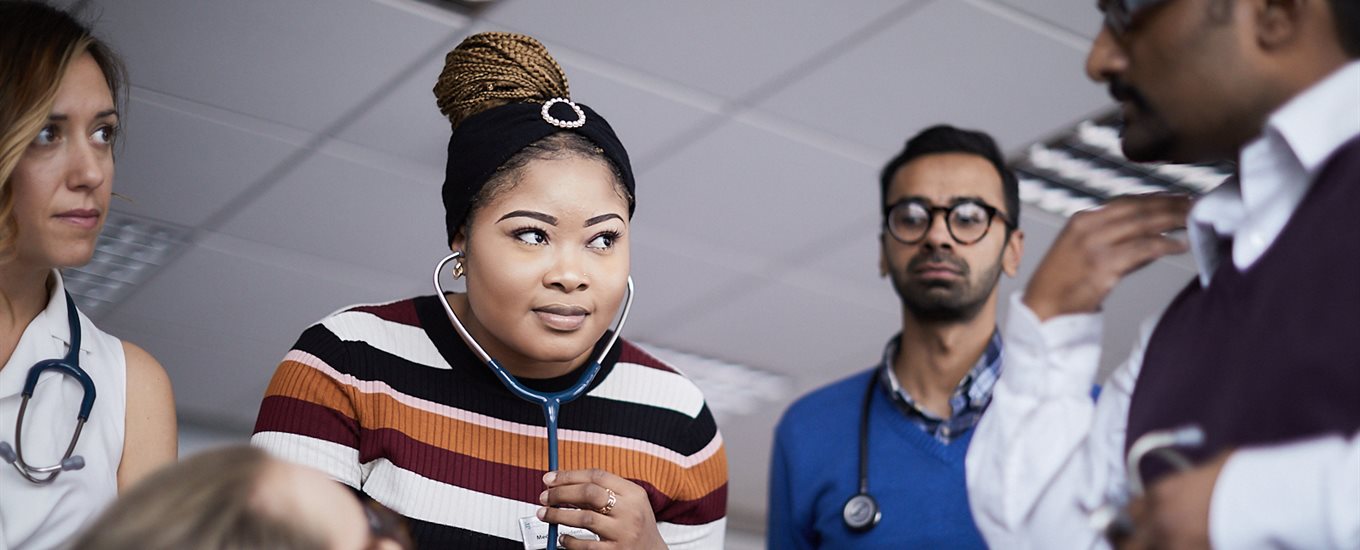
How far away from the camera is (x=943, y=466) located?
235 centimetres

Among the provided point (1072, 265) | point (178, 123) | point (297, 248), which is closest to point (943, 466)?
point (1072, 265)

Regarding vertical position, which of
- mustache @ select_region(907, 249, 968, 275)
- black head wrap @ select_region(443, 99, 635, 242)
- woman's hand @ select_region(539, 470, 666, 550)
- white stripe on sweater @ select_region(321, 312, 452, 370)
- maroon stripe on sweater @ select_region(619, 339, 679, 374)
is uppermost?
black head wrap @ select_region(443, 99, 635, 242)

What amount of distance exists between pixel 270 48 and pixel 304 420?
1.60 m

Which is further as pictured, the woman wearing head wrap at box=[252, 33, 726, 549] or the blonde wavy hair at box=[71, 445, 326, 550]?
the woman wearing head wrap at box=[252, 33, 726, 549]

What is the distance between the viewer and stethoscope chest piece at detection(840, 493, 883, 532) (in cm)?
230

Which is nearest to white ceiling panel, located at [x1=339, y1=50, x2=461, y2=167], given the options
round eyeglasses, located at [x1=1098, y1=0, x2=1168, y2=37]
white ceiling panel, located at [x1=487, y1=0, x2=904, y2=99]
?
white ceiling panel, located at [x1=487, y1=0, x2=904, y2=99]

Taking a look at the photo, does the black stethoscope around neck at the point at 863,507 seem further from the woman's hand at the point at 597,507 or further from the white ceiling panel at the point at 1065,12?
the white ceiling panel at the point at 1065,12

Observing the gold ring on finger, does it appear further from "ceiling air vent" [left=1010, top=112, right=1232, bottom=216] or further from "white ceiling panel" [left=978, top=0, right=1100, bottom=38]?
"ceiling air vent" [left=1010, top=112, right=1232, bottom=216]

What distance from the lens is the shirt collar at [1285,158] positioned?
1.20m

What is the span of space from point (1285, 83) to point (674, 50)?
200 cm

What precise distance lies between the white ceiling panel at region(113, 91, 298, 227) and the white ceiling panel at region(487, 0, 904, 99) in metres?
0.84

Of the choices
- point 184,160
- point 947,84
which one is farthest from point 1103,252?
point 184,160

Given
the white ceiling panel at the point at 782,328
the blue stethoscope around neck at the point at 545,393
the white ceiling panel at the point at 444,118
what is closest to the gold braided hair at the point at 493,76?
the blue stethoscope around neck at the point at 545,393

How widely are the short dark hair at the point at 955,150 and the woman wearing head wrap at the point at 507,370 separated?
Result: 3.17 feet
